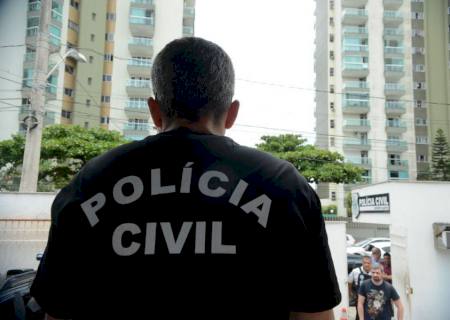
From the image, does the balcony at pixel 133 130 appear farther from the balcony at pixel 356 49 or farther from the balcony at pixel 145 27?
the balcony at pixel 356 49

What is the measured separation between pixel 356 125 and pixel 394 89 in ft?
6.27

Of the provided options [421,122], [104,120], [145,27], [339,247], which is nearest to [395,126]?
[421,122]

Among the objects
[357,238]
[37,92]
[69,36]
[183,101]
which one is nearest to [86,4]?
[69,36]

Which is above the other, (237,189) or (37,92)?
(37,92)

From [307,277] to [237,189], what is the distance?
0.11 metres

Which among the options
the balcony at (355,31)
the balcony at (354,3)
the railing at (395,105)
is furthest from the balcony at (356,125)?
the balcony at (354,3)

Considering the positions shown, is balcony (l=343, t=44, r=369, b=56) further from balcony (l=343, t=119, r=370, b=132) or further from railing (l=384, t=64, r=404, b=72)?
balcony (l=343, t=119, r=370, b=132)

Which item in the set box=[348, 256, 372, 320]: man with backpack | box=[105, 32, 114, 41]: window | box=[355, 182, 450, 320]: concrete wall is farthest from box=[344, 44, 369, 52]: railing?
box=[348, 256, 372, 320]: man with backpack

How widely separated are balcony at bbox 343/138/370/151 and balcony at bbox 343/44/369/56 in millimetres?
3295

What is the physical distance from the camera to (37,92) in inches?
130

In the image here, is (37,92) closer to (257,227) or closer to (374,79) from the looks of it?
(257,227)

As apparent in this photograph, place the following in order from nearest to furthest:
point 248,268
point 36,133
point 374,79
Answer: point 248,268 < point 36,133 < point 374,79

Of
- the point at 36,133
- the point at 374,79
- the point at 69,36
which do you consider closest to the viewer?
the point at 36,133

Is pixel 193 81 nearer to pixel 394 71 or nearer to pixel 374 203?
pixel 374 203
